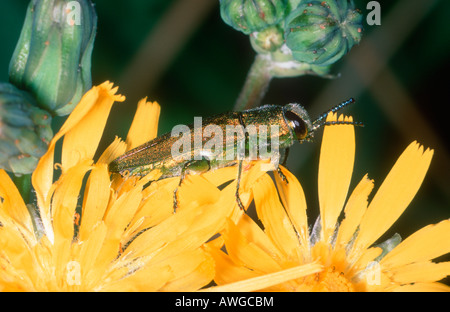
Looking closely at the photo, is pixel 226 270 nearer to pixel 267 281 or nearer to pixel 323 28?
pixel 267 281

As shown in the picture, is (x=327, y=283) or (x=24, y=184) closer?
(x=327, y=283)

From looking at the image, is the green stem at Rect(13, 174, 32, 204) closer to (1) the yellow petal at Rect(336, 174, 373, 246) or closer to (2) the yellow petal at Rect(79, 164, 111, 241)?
(2) the yellow petal at Rect(79, 164, 111, 241)

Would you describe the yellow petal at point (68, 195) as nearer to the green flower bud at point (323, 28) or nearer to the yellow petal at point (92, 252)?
the yellow petal at point (92, 252)

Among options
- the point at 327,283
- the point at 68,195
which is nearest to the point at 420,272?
the point at 327,283

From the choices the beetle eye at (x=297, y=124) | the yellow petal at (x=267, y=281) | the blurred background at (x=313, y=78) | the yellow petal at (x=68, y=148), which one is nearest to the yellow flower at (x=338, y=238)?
the beetle eye at (x=297, y=124)
